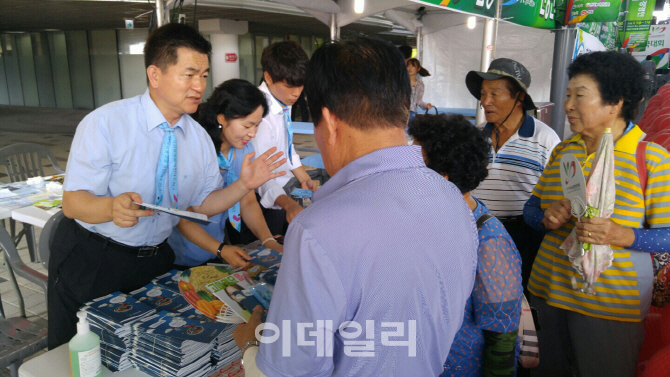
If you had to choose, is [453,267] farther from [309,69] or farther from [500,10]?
[500,10]

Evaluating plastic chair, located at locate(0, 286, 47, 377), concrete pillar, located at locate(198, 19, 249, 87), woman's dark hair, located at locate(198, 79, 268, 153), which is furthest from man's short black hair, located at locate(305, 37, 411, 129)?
concrete pillar, located at locate(198, 19, 249, 87)

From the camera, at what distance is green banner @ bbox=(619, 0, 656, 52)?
15.5 metres

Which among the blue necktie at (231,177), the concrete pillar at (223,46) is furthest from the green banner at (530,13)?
the concrete pillar at (223,46)

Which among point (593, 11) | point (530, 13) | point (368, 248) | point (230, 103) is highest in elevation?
point (593, 11)

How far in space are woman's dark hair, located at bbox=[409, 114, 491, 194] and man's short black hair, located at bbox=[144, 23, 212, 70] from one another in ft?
2.85

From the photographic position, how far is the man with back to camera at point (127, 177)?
4.99ft

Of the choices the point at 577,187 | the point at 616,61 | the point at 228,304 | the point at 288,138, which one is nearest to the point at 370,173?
the point at 228,304

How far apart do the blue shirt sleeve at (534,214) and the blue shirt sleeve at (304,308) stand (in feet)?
4.54

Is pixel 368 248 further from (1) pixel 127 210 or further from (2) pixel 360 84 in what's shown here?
(1) pixel 127 210

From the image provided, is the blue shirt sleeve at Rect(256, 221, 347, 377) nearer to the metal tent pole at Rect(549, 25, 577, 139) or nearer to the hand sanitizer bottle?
the hand sanitizer bottle

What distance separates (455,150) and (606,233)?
1.93 feet

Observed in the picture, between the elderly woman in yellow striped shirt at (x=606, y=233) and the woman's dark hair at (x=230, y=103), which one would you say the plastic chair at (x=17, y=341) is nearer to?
the woman's dark hair at (x=230, y=103)

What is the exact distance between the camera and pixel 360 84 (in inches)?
34.8

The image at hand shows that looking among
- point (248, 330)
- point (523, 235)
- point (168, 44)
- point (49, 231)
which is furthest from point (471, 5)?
point (248, 330)
